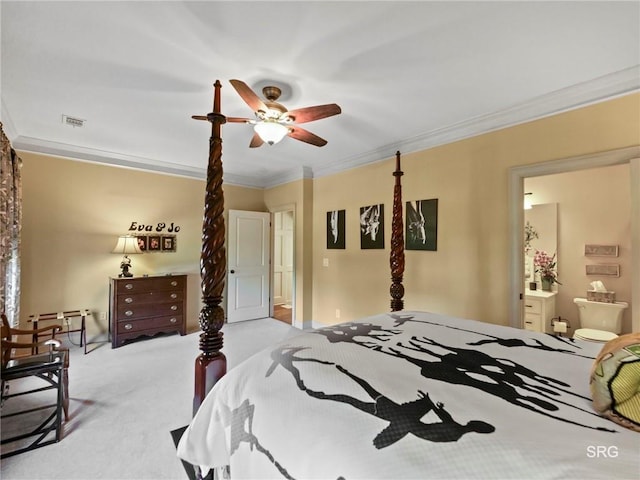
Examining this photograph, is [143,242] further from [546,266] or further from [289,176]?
[546,266]

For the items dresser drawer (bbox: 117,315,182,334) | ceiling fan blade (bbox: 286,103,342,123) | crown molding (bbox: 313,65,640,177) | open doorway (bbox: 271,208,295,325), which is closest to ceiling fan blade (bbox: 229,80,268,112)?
ceiling fan blade (bbox: 286,103,342,123)

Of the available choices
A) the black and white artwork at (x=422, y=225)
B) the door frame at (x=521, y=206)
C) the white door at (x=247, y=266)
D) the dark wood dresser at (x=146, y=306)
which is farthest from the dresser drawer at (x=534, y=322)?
the dark wood dresser at (x=146, y=306)

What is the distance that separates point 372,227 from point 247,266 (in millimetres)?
2421

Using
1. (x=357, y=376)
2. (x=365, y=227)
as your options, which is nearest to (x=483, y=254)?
(x=365, y=227)

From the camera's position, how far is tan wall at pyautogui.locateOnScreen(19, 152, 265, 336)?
11.3 feet

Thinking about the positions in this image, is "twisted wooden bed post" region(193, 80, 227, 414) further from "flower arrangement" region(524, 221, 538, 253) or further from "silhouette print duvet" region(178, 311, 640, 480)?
"flower arrangement" region(524, 221, 538, 253)

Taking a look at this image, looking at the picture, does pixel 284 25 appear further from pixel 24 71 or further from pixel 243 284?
pixel 243 284

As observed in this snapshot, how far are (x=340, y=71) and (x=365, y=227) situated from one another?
2.21 metres

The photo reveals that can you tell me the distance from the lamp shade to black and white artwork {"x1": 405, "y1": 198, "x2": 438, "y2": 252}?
3.58m

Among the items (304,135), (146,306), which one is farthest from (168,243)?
(304,135)

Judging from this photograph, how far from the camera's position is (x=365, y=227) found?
3916mm

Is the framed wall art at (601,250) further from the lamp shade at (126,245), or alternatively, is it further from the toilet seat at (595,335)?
the lamp shade at (126,245)

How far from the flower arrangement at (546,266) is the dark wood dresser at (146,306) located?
4.97 metres

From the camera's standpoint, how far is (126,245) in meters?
3.76
